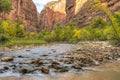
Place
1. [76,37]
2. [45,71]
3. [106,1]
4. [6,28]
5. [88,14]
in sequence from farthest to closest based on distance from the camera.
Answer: [88,14], [106,1], [76,37], [6,28], [45,71]

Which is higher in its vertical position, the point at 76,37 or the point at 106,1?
the point at 106,1

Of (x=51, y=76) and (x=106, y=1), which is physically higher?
(x=106, y=1)

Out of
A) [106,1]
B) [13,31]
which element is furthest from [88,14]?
[13,31]

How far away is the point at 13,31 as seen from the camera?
238ft

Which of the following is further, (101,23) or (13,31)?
(101,23)

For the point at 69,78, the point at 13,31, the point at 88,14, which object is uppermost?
the point at 88,14

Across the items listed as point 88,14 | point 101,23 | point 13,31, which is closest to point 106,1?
point 88,14

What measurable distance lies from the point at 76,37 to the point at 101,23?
1547 cm

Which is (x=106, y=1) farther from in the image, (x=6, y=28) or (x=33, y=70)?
(x=33, y=70)

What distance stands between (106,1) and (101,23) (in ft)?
153

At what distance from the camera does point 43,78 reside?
10.1 metres

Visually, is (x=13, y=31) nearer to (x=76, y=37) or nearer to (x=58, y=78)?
(x=76, y=37)

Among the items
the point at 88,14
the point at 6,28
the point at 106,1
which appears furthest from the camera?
the point at 88,14

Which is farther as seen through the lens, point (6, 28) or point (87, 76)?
point (6, 28)
